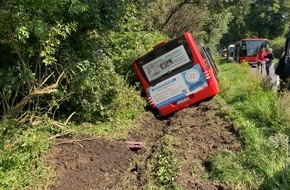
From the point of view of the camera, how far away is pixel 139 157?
6.50m

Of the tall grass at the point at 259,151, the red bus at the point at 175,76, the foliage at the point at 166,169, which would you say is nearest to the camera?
the tall grass at the point at 259,151

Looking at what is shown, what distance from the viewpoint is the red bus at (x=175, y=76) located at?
931 centimetres

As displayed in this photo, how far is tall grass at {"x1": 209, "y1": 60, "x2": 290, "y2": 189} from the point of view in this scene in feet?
16.5

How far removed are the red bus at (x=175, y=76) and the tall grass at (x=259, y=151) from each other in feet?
3.58

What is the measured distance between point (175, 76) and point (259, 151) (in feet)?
13.4

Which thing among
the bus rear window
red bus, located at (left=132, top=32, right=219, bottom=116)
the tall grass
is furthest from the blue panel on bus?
the tall grass

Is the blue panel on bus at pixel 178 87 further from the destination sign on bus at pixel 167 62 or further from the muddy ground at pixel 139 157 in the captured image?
the muddy ground at pixel 139 157

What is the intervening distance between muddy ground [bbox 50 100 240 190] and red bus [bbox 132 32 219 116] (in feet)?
4.62

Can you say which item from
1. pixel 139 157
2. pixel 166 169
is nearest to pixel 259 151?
pixel 166 169

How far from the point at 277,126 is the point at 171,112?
344cm

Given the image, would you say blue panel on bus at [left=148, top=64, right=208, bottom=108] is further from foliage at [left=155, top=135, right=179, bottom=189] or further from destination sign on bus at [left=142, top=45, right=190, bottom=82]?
foliage at [left=155, top=135, right=179, bottom=189]

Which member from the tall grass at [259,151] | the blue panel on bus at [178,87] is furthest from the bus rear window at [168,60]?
the tall grass at [259,151]

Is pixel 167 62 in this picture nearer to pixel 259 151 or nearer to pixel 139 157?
pixel 139 157

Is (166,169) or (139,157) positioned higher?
(166,169)
